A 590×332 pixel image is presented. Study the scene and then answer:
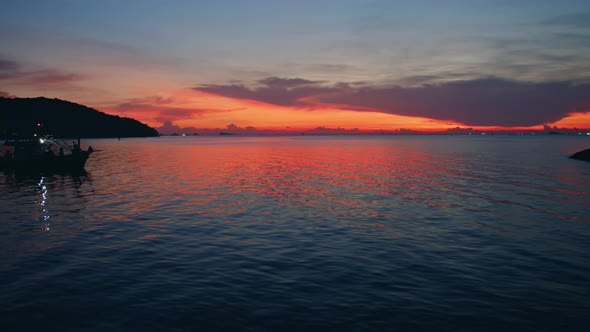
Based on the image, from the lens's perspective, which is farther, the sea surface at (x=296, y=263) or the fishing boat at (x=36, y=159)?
the fishing boat at (x=36, y=159)

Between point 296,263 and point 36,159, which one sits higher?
point 36,159

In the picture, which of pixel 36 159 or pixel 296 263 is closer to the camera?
pixel 296 263

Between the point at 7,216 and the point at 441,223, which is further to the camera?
the point at 7,216

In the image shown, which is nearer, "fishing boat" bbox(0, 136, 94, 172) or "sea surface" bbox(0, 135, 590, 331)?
"sea surface" bbox(0, 135, 590, 331)

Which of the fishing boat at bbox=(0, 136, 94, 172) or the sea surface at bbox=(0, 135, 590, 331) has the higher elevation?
the fishing boat at bbox=(0, 136, 94, 172)

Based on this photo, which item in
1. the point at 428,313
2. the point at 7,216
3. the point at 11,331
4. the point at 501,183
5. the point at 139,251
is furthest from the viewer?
the point at 501,183

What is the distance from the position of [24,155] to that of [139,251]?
199 ft

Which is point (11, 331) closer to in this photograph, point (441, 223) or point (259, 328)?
point (259, 328)

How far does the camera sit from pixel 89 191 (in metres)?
42.6

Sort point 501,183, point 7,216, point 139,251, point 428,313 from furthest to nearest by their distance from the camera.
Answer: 1. point 501,183
2. point 7,216
3. point 139,251
4. point 428,313

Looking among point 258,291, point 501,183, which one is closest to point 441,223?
point 258,291

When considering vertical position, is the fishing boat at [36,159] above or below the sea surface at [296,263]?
above

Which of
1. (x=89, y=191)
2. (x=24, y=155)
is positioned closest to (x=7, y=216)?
(x=89, y=191)

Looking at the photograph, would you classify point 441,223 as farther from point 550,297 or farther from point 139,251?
point 139,251
